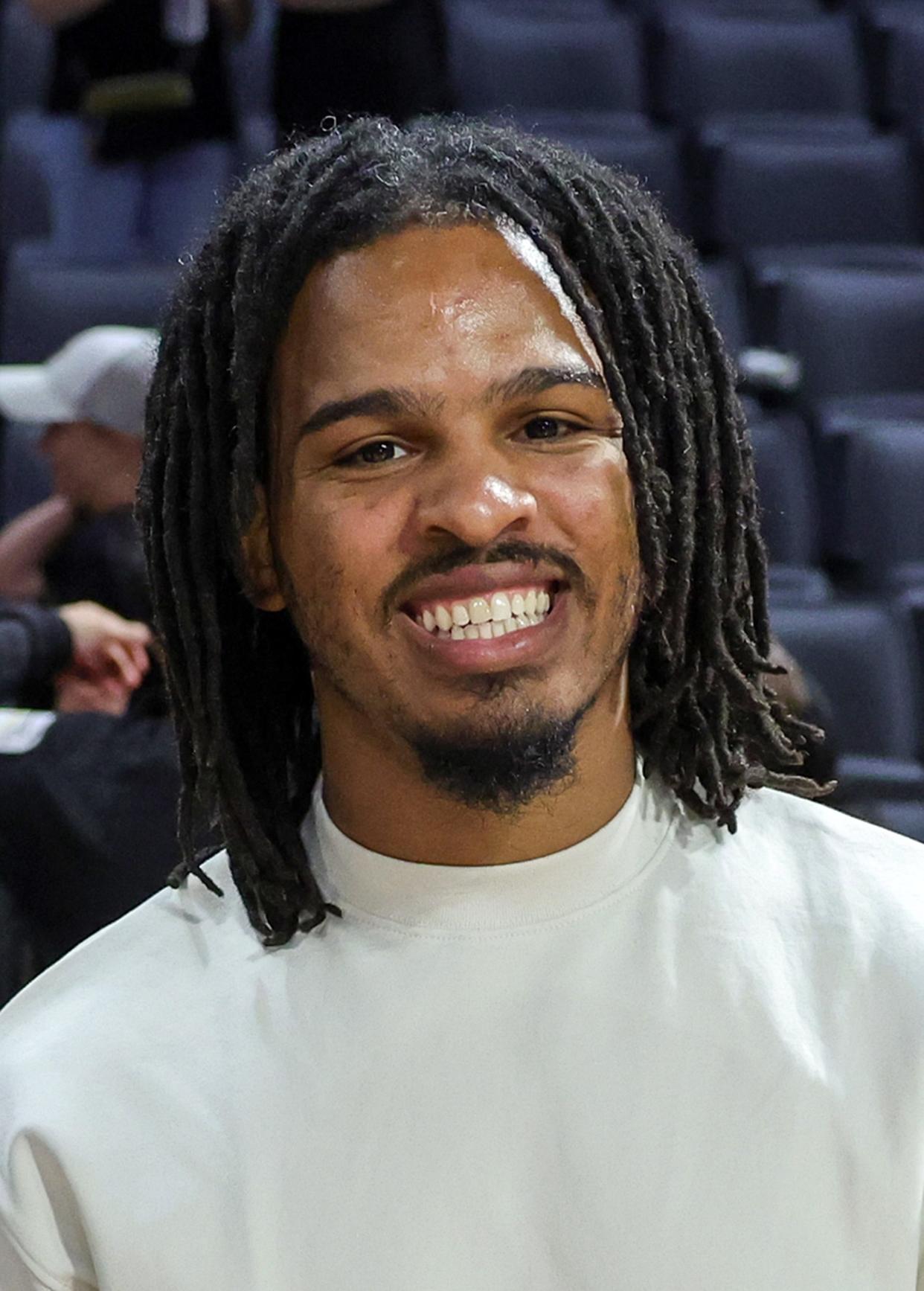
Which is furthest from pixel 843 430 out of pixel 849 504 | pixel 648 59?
pixel 648 59

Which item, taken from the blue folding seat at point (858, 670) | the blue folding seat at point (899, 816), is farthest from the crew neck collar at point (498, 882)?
the blue folding seat at point (858, 670)

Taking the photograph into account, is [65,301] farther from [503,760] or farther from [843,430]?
[503,760]

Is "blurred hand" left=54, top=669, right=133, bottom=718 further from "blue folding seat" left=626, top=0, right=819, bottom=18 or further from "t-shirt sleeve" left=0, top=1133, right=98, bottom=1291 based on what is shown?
"blue folding seat" left=626, top=0, right=819, bottom=18

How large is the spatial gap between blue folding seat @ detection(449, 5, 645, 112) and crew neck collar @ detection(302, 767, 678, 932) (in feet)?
9.81

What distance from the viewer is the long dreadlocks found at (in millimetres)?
1150

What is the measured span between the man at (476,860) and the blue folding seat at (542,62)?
288cm

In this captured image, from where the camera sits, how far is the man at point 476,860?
3.51 ft

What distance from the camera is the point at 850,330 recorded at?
3404 mm

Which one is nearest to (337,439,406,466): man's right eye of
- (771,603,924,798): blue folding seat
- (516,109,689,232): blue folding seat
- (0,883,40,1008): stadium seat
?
(0,883,40,1008): stadium seat

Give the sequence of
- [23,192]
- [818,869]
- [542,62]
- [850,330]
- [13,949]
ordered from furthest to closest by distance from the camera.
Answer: [542,62] < [23,192] < [850,330] < [13,949] < [818,869]

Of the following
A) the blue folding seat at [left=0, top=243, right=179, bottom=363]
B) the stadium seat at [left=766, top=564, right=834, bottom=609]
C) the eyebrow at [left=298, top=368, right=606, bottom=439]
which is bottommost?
the stadium seat at [left=766, top=564, right=834, bottom=609]

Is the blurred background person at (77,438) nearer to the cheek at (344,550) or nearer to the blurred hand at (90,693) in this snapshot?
the blurred hand at (90,693)

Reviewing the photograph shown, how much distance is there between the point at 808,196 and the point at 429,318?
9.43 ft

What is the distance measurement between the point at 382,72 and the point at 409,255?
7.80 ft
